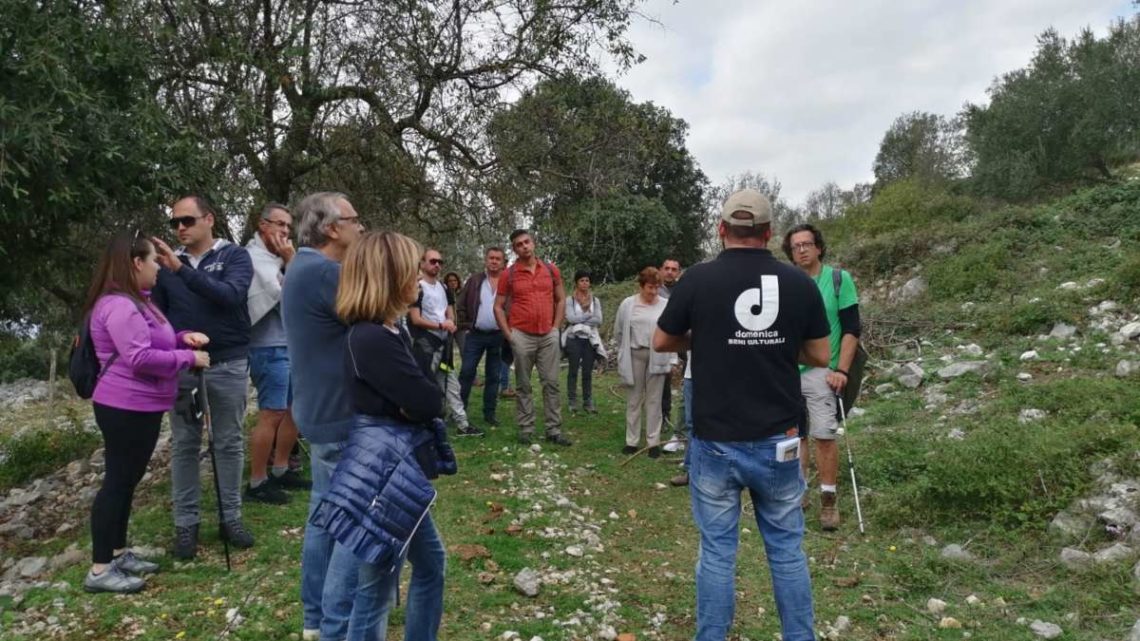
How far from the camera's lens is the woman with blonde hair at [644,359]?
7.50m

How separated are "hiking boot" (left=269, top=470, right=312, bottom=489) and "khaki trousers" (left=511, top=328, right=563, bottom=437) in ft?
7.93

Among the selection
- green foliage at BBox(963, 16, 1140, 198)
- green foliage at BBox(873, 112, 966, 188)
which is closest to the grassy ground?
green foliage at BBox(963, 16, 1140, 198)

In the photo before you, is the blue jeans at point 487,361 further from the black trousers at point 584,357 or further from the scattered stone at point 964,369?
the scattered stone at point 964,369

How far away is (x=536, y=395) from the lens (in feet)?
37.0

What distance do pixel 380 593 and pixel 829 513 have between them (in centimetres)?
361

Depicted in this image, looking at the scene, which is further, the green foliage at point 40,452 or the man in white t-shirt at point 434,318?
the green foliage at point 40,452

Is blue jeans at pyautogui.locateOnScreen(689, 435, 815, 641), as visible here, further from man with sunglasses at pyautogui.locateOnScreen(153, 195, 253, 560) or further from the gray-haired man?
man with sunglasses at pyautogui.locateOnScreen(153, 195, 253, 560)


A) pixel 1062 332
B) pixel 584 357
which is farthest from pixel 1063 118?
pixel 584 357

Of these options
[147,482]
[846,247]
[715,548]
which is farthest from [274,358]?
[846,247]

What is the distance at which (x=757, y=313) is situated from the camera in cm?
313

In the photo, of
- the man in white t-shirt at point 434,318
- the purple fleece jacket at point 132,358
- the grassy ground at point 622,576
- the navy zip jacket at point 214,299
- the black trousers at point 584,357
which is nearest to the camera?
the grassy ground at point 622,576

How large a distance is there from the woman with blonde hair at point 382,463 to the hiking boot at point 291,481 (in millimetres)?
3109

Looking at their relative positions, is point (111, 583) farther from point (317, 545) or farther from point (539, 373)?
point (539, 373)

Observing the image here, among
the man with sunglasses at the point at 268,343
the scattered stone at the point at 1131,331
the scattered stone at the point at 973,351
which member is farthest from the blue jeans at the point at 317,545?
the scattered stone at the point at 1131,331
